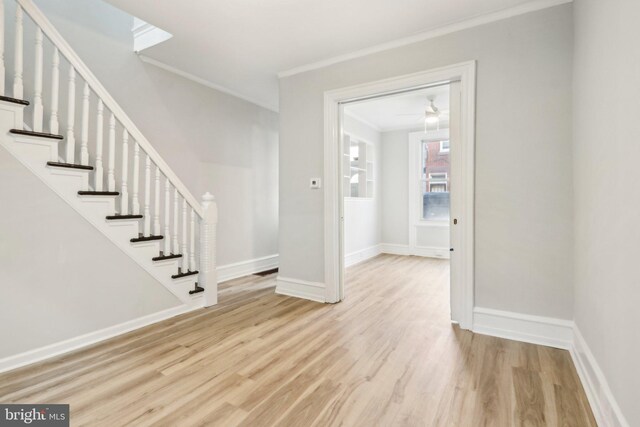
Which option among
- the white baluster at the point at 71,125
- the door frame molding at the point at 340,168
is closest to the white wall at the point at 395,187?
the door frame molding at the point at 340,168

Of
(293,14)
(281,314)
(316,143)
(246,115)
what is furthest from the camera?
(246,115)

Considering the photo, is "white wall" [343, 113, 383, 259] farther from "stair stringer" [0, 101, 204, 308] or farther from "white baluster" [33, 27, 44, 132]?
"white baluster" [33, 27, 44, 132]

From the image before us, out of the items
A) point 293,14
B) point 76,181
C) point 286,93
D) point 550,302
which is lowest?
point 550,302

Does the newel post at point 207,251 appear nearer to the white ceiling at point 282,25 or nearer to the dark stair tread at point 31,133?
the dark stair tread at point 31,133

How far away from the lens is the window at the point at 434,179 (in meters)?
5.89

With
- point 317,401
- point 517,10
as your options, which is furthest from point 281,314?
point 517,10

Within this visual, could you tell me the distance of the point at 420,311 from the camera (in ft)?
9.47

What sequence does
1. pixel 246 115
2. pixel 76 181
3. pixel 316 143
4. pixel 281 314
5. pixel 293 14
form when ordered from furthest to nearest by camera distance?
pixel 246 115 < pixel 316 143 < pixel 281 314 < pixel 293 14 < pixel 76 181

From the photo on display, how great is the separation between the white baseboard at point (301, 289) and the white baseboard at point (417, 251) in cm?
325

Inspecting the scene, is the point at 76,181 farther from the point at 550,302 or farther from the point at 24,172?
the point at 550,302

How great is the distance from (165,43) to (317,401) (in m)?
3.31

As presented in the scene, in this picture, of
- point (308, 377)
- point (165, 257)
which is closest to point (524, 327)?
point (308, 377)

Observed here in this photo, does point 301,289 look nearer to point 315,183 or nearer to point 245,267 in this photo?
point 315,183

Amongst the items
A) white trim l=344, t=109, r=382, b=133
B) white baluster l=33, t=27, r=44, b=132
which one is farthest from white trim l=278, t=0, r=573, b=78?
white baluster l=33, t=27, r=44, b=132
